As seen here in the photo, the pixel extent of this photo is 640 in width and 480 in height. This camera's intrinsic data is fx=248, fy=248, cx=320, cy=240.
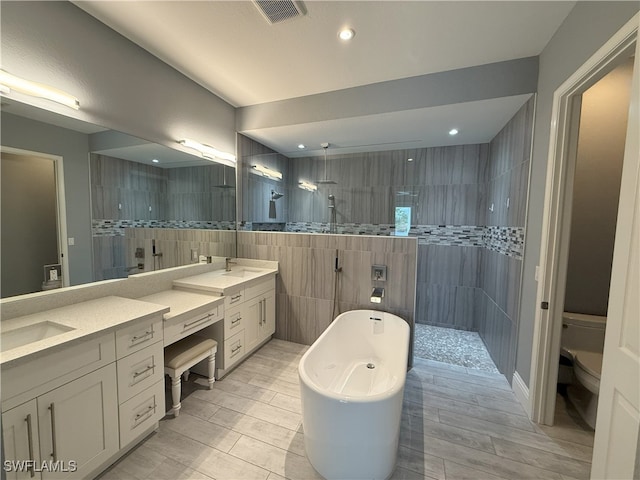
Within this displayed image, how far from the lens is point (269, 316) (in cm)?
299

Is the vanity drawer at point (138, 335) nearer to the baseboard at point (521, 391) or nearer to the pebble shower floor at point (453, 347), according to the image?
the pebble shower floor at point (453, 347)

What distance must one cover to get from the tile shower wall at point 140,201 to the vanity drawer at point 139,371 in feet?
2.43

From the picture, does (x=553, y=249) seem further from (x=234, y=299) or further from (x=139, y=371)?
(x=139, y=371)

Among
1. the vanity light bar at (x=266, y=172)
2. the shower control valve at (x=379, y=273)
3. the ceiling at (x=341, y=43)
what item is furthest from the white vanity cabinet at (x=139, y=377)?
the vanity light bar at (x=266, y=172)

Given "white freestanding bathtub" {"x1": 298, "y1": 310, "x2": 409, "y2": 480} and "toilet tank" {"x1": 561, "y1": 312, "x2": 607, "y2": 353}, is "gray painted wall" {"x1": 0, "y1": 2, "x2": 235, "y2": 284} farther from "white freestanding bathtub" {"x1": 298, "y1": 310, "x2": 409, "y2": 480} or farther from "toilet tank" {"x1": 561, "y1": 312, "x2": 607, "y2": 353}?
"toilet tank" {"x1": 561, "y1": 312, "x2": 607, "y2": 353}

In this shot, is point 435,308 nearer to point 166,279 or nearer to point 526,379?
point 526,379

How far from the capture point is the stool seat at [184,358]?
6.03ft

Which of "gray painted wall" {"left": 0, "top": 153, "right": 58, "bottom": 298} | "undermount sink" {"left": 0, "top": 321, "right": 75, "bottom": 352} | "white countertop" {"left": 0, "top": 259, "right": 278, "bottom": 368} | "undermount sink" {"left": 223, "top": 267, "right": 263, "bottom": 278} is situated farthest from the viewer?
"undermount sink" {"left": 223, "top": 267, "right": 263, "bottom": 278}

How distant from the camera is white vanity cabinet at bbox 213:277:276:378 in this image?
2.30m

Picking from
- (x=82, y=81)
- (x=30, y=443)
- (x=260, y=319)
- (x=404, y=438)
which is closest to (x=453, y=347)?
(x=404, y=438)

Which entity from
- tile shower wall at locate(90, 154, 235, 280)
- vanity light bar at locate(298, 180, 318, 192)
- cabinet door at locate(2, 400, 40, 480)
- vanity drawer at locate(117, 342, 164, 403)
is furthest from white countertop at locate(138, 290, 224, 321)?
vanity light bar at locate(298, 180, 318, 192)

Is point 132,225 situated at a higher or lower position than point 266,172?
lower

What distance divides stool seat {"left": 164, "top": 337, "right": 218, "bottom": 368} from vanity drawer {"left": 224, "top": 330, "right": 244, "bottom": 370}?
0.55ft

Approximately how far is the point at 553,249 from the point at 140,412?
299cm
